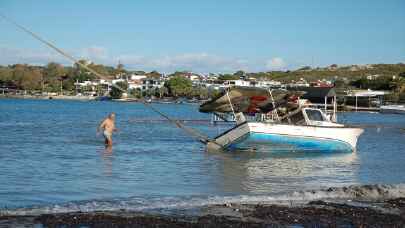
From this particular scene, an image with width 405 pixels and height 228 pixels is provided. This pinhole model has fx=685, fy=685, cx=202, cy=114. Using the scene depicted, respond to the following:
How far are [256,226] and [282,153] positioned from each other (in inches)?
678

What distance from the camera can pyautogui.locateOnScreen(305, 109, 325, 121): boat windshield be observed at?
30.6 meters

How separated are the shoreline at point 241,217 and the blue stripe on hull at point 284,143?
1365 centimetres

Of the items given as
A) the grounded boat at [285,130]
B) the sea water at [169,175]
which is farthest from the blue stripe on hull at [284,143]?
the sea water at [169,175]

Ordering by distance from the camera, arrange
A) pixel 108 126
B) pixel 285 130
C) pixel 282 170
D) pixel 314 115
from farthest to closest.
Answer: pixel 108 126 → pixel 314 115 → pixel 285 130 → pixel 282 170

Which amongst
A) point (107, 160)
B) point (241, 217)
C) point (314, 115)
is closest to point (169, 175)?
point (107, 160)

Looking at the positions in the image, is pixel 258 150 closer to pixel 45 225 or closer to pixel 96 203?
pixel 96 203

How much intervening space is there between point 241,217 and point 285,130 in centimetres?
1612

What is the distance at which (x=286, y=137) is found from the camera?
2939 cm

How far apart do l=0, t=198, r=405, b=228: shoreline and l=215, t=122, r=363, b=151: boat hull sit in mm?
13582

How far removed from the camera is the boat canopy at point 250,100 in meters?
28.9

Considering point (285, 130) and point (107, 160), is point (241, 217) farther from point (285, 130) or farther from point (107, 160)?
point (285, 130)

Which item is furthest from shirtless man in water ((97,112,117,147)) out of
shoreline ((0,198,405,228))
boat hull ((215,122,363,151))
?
shoreline ((0,198,405,228))

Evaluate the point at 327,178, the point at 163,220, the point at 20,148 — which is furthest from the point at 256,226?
the point at 20,148

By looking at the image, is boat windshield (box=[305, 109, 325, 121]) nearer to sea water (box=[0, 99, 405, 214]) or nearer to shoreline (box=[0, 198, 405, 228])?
sea water (box=[0, 99, 405, 214])
